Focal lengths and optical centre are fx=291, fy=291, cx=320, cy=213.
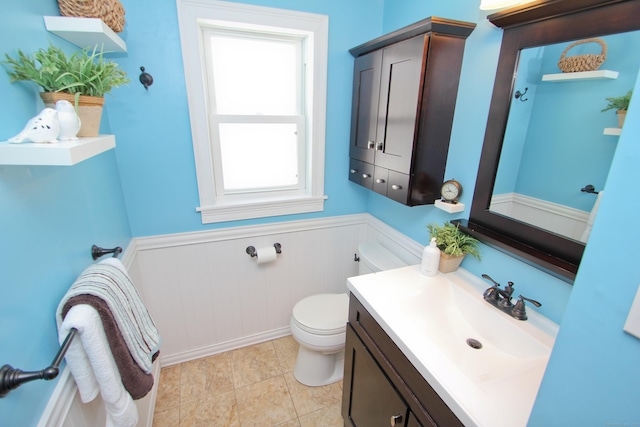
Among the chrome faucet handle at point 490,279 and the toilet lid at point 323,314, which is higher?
the chrome faucet handle at point 490,279

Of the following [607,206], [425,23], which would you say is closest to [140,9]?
[425,23]

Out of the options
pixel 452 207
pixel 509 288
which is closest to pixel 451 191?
pixel 452 207

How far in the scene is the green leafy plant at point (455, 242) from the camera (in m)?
1.28

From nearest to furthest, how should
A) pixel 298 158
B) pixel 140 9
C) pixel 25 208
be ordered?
pixel 25 208
pixel 140 9
pixel 298 158

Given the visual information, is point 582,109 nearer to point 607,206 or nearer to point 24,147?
point 607,206

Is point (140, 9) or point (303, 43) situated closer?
point (140, 9)

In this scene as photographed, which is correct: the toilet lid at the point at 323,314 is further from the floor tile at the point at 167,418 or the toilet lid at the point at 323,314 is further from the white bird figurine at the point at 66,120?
the white bird figurine at the point at 66,120

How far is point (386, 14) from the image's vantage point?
1.72m

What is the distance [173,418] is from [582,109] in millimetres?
2284

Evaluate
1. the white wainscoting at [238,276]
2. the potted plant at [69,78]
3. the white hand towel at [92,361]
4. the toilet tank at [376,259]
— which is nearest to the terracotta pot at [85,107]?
the potted plant at [69,78]

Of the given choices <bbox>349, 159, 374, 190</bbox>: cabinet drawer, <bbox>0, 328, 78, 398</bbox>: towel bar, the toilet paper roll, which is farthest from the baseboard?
<bbox>0, 328, 78, 398</bbox>: towel bar

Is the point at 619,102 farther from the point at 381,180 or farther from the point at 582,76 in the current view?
the point at 381,180

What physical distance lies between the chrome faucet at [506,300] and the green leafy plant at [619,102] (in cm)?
63

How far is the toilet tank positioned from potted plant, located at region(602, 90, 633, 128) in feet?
3.62
